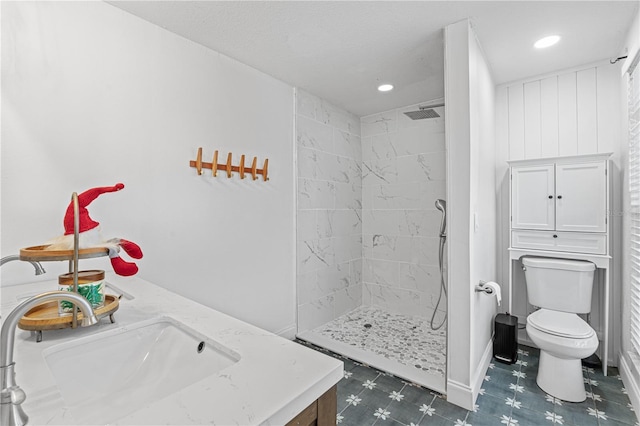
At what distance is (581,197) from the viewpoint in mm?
2348

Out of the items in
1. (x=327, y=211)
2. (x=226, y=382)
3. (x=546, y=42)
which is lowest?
(x=226, y=382)

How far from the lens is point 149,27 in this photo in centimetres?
188

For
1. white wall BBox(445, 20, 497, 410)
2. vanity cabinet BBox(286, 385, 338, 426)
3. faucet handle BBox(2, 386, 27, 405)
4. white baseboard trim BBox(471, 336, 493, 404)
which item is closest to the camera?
faucet handle BBox(2, 386, 27, 405)

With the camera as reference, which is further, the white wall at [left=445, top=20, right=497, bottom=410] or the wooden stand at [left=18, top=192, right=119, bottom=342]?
the white wall at [left=445, top=20, right=497, bottom=410]

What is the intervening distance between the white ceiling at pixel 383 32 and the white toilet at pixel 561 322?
1.58m

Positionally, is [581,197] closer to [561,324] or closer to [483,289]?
[561,324]

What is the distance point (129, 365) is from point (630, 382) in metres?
2.85

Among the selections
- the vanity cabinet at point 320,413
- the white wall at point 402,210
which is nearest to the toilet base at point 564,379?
the white wall at point 402,210

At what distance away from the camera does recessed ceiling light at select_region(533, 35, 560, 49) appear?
2.07m

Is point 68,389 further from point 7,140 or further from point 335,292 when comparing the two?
point 335,292

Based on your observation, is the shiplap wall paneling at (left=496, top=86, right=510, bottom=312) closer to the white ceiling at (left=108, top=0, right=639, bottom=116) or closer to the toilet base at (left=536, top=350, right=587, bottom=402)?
the white ceiling at (left=108, top=0, right=639, bottom=116)

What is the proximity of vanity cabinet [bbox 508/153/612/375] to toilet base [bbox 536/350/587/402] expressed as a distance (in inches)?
19.2

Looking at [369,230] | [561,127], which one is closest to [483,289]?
[561,127]

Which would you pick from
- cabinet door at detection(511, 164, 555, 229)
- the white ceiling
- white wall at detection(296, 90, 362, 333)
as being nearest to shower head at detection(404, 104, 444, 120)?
the white ceiling
